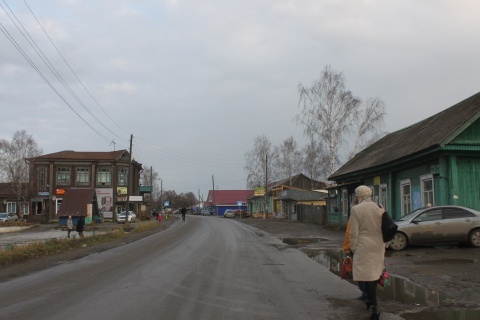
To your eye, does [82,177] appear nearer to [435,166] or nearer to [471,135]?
[435,166]

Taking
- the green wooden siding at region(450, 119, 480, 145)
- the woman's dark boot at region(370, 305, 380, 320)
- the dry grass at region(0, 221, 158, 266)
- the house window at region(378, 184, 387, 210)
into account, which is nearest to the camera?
the woman's dark boot at region(370, 305, 380, 320)

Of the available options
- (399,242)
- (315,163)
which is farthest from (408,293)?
(315,163)

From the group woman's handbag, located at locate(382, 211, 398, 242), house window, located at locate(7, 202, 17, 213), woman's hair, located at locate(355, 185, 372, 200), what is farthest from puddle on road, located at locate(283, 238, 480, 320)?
house window, located at locate(7, 202, 17, 213)

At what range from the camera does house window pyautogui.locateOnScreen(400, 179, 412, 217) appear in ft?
66.2

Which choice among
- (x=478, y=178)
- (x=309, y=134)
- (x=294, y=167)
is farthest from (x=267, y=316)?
(x=294, y=167)

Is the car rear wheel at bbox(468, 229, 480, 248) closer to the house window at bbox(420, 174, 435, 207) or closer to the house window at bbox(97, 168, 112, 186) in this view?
the house window at bbox(420, 174, 435, 207)

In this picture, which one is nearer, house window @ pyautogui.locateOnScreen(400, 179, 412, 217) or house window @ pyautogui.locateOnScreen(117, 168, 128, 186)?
house window @ pyautogui.locateOnScreen(400, 179, 412, 217)

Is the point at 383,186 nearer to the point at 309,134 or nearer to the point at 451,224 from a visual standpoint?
the point at 451,224

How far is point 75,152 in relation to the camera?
72000 millimetres

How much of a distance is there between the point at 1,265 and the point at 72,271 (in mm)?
3636

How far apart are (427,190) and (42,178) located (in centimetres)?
6013

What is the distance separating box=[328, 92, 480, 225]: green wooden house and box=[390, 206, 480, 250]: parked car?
8.53ft

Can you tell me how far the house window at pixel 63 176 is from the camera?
6562cm

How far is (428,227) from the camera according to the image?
14141 millimetres
